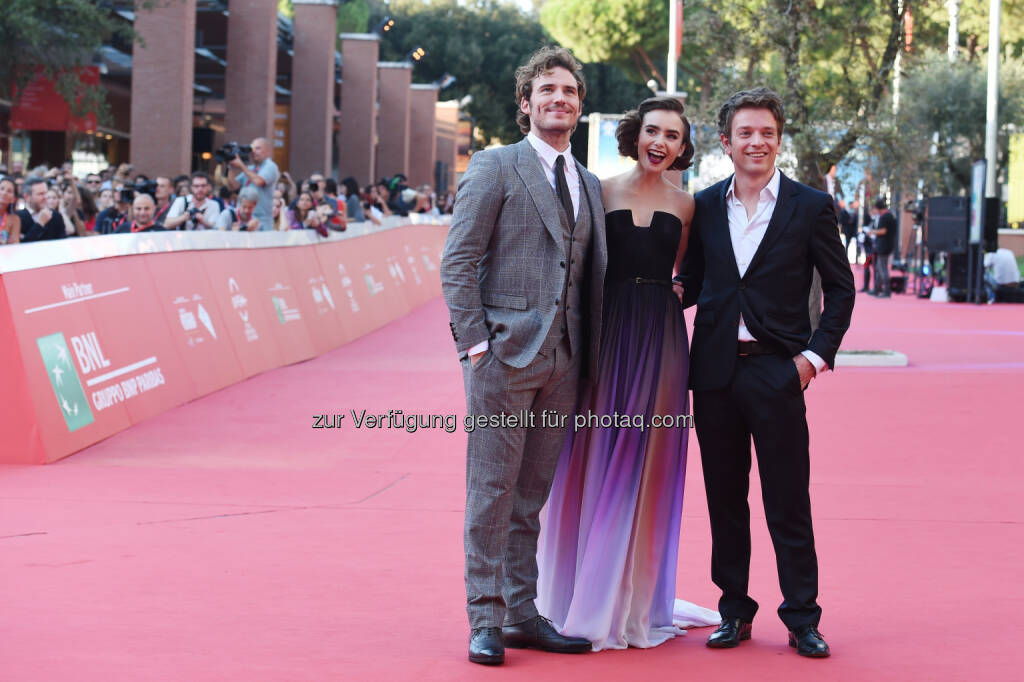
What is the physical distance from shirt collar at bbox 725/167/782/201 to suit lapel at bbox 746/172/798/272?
0.03 metres

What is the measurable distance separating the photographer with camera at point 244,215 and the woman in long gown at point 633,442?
32.2ft

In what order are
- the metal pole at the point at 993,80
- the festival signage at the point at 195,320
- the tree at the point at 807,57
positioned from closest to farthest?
the festival signage at the point at 195,320
the tree at the point at 807,57
the metal pole at the point at 993,80

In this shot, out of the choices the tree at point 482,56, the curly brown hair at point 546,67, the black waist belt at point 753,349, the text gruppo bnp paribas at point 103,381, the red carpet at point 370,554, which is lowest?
the red carpet at point 370,554

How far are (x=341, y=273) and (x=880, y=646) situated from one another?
1284 cm

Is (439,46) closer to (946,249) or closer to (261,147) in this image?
(946,249)

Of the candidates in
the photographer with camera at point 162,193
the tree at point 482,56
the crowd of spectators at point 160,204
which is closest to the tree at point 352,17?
the tree at point 482,56

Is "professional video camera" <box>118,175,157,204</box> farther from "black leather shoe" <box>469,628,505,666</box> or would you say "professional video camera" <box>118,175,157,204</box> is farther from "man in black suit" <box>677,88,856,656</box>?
"black leather shoe" <box>469,628,505,666</box>

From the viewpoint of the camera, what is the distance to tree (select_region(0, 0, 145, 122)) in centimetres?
1992

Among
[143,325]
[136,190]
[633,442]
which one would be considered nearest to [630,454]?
[633,442]

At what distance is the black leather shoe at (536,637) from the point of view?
4.79m

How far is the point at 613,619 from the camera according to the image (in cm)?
488

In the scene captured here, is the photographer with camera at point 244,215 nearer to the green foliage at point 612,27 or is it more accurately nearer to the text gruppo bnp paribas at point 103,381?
the text gruppo bnp paribas at point 103,381

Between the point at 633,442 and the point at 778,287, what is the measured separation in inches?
30.2

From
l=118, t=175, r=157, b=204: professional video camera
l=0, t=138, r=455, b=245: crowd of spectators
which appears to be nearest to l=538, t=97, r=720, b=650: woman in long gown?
l=0, t=138, r=455, b=245: crowd of spectators
